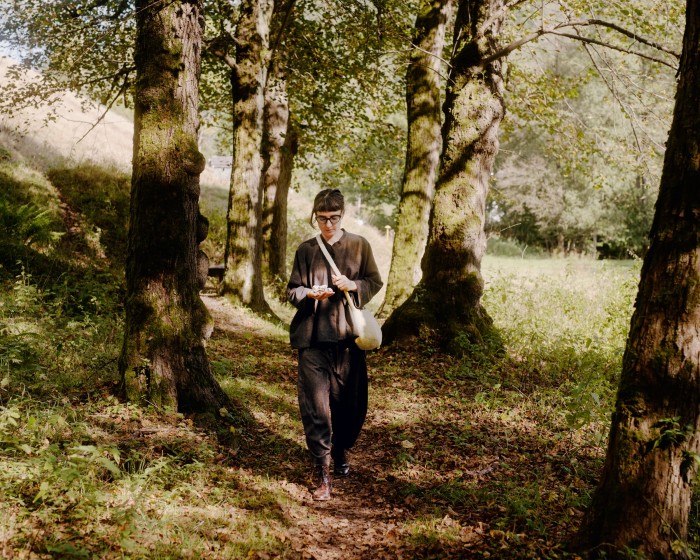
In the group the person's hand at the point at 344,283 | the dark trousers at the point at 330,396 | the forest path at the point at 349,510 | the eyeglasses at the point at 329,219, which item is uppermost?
the eyeglasses at the point at 329,219

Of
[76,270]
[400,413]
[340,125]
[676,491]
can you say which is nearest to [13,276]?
[76,270]

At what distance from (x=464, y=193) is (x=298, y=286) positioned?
15.9 feet

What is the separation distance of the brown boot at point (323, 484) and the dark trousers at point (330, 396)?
6 cm

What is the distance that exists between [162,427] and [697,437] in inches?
157

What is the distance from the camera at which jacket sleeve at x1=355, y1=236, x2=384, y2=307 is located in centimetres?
489

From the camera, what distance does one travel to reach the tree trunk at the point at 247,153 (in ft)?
40.1

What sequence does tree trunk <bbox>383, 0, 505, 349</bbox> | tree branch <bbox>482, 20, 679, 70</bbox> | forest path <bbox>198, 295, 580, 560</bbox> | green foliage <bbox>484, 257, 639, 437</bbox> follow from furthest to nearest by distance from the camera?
tree trunk <bbox>383, 0, 505, 349</bbox> < tree branch <bbox>482, 20, 679, 70</bbox> < green foliage <bbox>484, 257, 639, 437</bbox> < forest path <bbox>198, 295, 580, 560</bbox>

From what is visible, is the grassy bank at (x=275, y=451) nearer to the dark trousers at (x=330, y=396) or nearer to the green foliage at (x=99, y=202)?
the dark trousers at (x=330, y=396)

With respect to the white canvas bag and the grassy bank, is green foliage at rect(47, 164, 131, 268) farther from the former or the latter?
the white canvas bag

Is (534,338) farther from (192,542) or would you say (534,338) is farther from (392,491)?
(192,542)

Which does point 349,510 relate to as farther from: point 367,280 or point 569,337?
point 569,337

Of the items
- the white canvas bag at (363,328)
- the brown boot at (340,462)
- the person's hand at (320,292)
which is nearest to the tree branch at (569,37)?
the white canvas bag at (363,328)

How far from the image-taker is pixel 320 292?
461 centimetres

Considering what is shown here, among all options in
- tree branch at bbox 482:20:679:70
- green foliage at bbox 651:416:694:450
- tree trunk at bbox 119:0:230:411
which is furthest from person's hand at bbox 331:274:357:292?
tree branch at bbox 482:20:679:70
